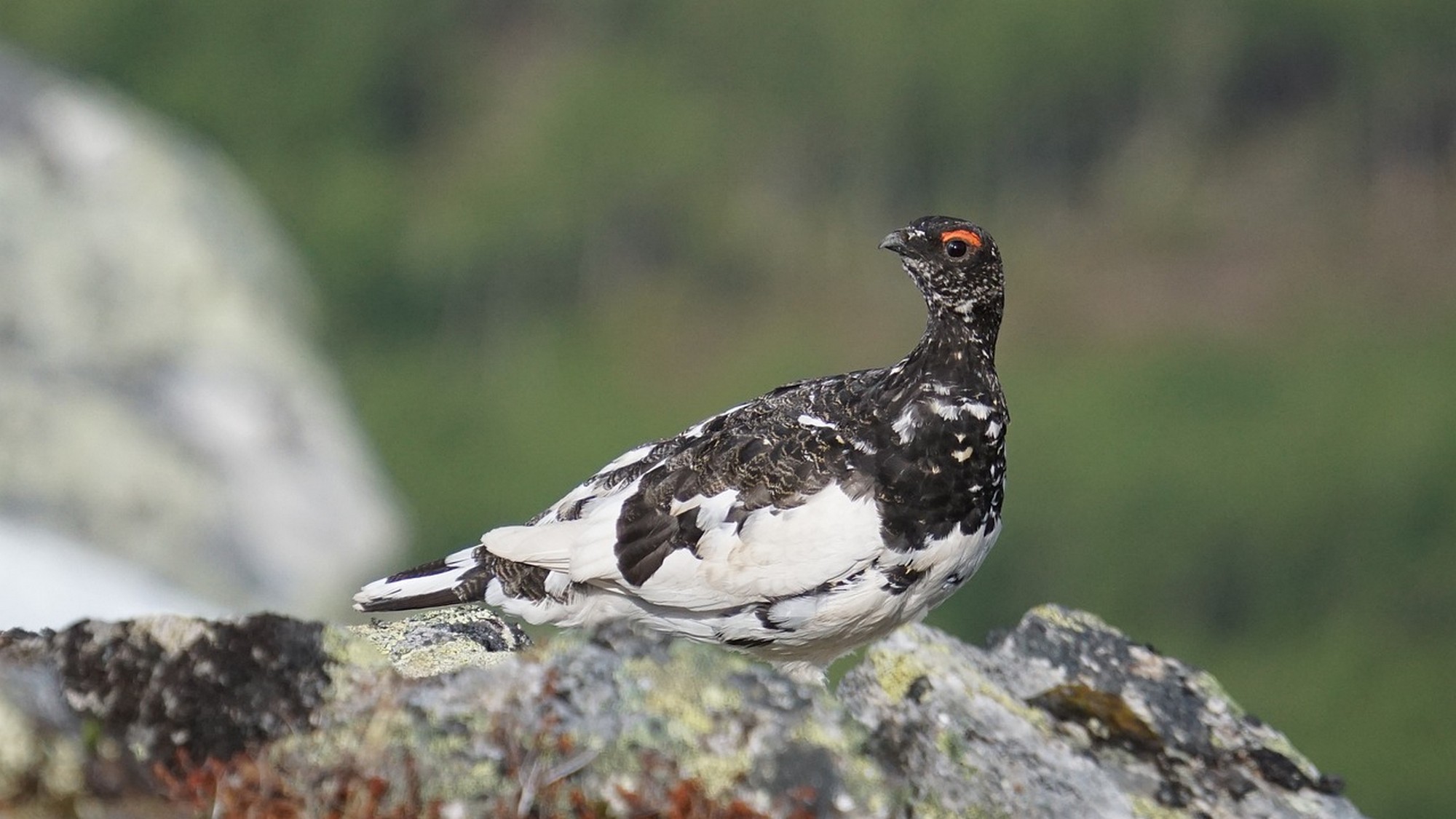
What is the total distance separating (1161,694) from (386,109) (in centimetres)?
4230

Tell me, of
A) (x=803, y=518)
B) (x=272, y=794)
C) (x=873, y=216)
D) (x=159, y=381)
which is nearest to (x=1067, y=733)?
(x=803, y=518)

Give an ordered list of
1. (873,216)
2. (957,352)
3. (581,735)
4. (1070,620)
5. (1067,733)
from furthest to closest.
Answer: (873,216), (957,352), (1070,620), (1067,733), (581,735)

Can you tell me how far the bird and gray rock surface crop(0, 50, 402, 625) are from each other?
11.4 m

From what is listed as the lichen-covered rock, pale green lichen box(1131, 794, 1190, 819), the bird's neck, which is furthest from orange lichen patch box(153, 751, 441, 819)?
the bird's neck

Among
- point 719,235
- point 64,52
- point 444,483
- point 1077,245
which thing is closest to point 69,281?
point 444,483

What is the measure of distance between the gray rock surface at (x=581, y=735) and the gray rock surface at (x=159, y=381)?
12901 millimetres

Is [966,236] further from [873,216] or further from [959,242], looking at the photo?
[873,216]

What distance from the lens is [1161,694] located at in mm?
4312

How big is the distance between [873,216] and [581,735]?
40.4 metres

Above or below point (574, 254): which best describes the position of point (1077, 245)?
below

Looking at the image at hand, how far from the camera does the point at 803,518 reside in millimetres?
5121

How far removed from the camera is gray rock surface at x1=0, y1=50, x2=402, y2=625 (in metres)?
16.5

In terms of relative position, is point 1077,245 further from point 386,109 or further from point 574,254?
point 386,109

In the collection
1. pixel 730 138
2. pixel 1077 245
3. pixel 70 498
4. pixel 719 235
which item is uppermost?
pixel 730 138
